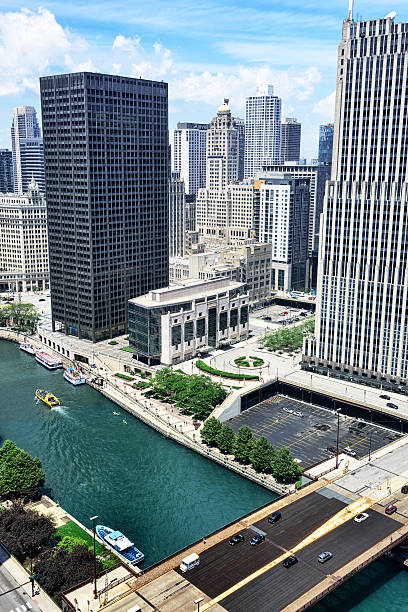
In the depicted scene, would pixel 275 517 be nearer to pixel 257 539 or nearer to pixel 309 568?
pixel 257 539

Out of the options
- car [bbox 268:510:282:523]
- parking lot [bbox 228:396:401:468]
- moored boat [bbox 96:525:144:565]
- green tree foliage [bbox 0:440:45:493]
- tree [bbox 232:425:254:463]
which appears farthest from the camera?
parking lot [bbox 228:396:401:468]

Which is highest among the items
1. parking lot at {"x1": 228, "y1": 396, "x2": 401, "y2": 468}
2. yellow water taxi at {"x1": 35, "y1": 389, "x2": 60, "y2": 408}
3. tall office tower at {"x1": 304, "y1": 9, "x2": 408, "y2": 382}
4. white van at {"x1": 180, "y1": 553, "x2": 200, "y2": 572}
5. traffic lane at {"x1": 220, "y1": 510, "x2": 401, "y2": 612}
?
tall office tower at {"x1": 304, "y1": 9, "x2": 408, "y2": 382}

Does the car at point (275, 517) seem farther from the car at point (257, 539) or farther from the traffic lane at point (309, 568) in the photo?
the traffic lane at point (309, 568)

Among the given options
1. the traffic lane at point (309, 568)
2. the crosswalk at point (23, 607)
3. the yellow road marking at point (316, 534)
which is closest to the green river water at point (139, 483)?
the traffic lane at point (309, 568)

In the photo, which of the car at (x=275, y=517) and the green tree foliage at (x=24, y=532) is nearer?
the green tree foliage at (x=24, y=532)

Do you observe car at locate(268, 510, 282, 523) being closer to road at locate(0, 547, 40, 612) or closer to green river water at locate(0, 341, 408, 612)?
green river water at locate(0, 341, 408, 612)

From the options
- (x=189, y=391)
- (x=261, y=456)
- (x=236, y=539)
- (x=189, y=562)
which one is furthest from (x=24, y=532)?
(x=189, y=391)

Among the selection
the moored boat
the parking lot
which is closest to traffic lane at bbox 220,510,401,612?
the moored boat
